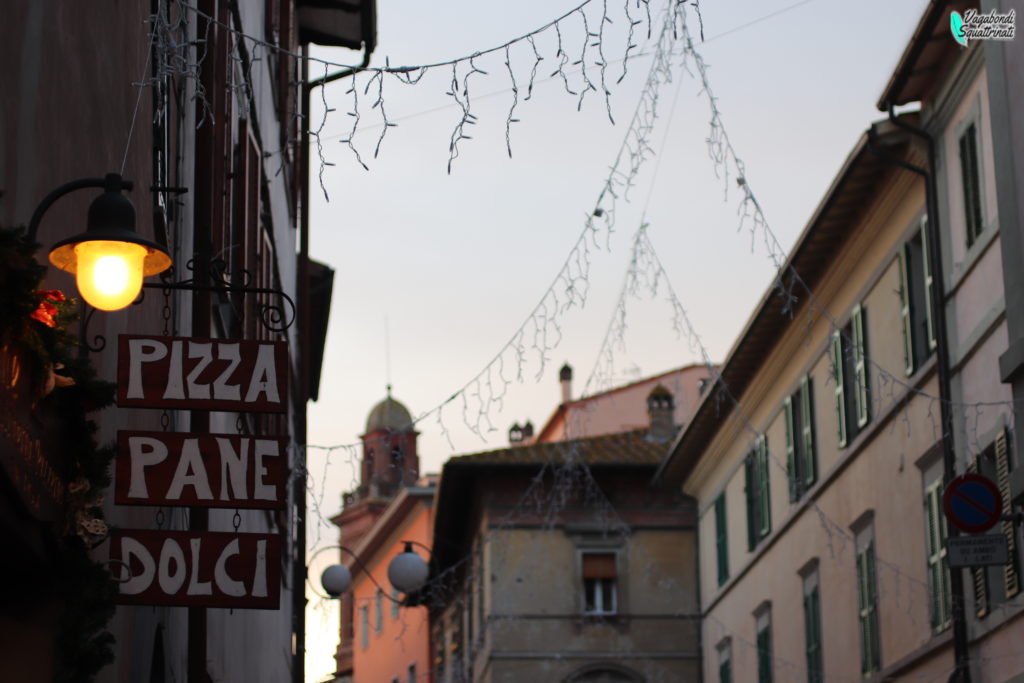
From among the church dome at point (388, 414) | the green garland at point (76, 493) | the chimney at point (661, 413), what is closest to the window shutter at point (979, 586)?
the green garland at point (76, 493)

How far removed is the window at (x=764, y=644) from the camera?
1095 inches

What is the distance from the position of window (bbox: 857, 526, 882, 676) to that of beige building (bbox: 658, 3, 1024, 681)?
0.04 m

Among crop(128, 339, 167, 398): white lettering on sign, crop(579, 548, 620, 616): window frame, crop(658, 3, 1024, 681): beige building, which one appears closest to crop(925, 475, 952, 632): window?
crop(658, 3, 1024, 681): beige building

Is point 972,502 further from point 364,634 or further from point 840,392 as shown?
point 364,634

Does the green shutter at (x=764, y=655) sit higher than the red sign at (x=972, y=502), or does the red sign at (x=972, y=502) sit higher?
the green shutter at (x=764, y=655)

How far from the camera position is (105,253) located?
19.1 feet

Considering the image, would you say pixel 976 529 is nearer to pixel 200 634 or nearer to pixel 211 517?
pixel 211 517

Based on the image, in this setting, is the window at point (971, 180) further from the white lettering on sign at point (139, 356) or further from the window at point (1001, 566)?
the white lettering on sign at point (139, 356)

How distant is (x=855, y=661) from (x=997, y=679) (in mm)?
5821

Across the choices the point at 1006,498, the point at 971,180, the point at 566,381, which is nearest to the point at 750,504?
the point at 971,180

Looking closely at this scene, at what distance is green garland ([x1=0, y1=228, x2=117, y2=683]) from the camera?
5.69m

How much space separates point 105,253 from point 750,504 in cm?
2434

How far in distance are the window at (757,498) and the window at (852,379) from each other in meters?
4.19

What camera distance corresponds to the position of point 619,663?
119ft
